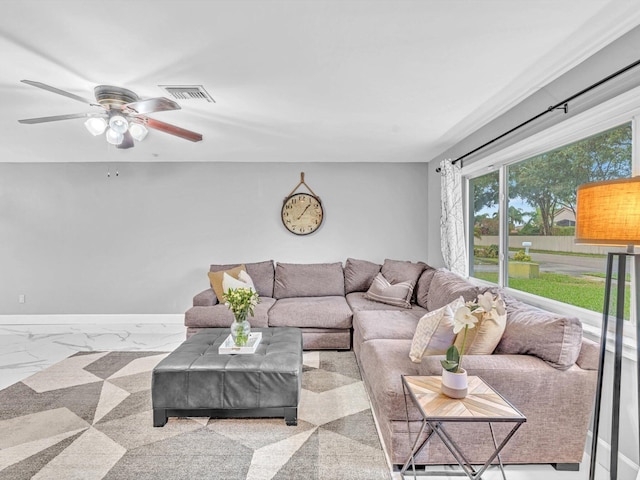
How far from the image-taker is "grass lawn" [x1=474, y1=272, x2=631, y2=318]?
91.1 inches

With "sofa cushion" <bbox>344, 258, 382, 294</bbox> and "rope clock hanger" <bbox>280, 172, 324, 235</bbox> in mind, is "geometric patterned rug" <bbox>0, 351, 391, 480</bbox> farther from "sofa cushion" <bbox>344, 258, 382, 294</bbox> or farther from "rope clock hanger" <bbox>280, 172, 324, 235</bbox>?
"rope clock hanger" <bbox>280, 172, 324, 235</bbox>

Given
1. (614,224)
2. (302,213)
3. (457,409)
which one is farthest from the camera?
(302,213)

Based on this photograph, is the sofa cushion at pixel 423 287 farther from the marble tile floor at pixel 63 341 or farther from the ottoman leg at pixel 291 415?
the marble tile floor at pixel 63 341

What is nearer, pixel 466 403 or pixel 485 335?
pixel 466 403

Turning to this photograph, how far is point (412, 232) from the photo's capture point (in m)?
5.05

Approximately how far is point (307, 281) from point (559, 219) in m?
2.90

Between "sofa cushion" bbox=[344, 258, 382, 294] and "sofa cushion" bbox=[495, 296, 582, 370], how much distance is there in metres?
2.53

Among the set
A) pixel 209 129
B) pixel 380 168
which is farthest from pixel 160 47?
pixel 380 168

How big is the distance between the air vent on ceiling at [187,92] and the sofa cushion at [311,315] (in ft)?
7.60

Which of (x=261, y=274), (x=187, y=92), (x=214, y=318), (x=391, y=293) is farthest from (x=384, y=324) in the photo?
(x=187, y=92)

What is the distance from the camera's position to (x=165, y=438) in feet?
7.20

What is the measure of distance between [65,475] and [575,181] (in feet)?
12.1

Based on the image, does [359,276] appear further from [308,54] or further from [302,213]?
[308,54]

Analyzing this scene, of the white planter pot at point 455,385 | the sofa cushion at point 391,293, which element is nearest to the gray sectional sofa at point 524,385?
the white planter pot at point 455,385
